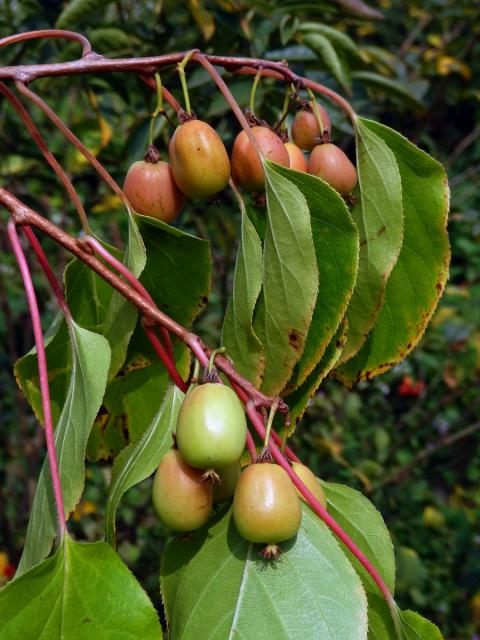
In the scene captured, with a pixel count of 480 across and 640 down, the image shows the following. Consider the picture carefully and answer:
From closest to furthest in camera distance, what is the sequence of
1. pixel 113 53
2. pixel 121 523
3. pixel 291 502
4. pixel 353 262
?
pixel 291 502 < pixel 353 262 < pixel 113 53 < pixel 121 523

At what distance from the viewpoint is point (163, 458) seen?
0.69 meters

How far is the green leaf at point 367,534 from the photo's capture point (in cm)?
75

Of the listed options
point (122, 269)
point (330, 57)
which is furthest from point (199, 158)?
point (330, 57)

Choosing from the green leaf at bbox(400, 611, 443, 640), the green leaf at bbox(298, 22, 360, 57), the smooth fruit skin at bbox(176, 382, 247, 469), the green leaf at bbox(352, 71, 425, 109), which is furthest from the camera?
the green leaf at bbox(352, 71, 425, 109)

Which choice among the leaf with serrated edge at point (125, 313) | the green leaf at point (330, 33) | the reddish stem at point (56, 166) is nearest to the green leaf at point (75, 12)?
the green leaf at point (330, 33)

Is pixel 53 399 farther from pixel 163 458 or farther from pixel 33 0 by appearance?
pixel 33 0

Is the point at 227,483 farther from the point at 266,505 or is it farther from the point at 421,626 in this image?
the point at 421,626

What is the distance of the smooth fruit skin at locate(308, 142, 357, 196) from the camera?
0.86 meters

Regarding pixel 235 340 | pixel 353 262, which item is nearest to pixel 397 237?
pixel 353 262

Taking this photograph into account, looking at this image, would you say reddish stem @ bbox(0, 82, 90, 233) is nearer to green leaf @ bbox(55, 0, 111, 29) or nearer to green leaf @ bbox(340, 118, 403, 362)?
green leaf @ bbox(340, 118, 403, 362)

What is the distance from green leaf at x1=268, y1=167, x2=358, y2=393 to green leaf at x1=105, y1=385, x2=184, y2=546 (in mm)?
127

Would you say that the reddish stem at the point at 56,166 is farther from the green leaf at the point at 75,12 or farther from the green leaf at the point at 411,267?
the green leaf at the point at 75,12

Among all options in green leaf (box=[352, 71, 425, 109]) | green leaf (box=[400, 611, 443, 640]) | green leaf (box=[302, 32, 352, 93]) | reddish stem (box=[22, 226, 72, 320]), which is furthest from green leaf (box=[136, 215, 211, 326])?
green leaf (box=[352, 71, 425, 109])

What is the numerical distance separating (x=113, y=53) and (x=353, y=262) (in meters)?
0.98
